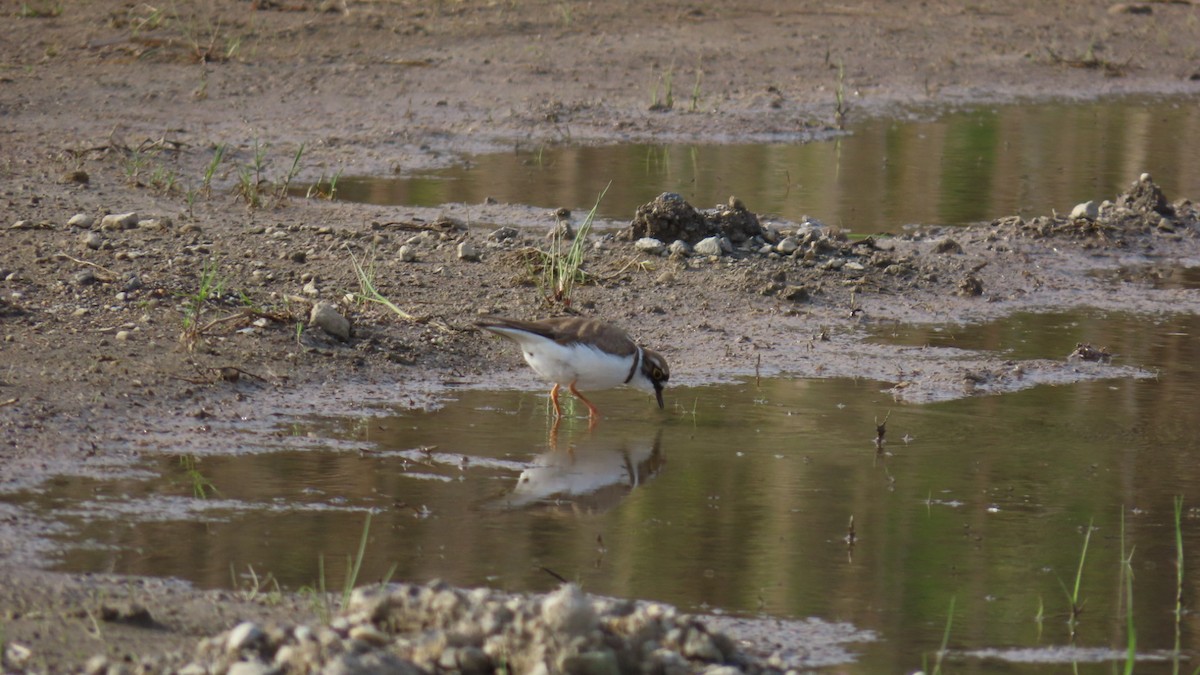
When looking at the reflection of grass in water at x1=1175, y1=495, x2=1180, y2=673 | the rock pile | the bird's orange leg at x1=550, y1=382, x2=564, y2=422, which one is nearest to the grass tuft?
the bird's orange leg at x1=550, y1=382, x2=564, y2=422

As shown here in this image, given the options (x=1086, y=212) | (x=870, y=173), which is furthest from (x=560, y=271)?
(x=870, y=173)

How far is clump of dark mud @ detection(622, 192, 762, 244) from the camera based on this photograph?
31.6 feet

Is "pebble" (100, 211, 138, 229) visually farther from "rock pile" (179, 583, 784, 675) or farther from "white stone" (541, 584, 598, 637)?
"white stone" (541, 584, 598, 637)

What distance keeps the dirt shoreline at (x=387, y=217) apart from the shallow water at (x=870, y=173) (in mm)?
496

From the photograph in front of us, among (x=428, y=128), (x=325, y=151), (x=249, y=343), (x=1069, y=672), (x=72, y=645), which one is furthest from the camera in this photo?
(x=428, y=128)

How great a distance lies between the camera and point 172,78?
14359 millimetres

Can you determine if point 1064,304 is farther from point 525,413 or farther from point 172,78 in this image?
point 172,78

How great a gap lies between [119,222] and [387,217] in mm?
1740

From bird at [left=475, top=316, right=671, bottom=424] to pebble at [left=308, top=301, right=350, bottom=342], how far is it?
3.38ft

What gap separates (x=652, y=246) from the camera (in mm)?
9578

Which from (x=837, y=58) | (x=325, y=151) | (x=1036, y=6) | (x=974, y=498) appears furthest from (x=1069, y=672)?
(x=1036, y=6)

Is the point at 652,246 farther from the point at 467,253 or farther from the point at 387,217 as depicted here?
the point at 387,217

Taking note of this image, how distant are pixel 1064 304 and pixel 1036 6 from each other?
10.9m

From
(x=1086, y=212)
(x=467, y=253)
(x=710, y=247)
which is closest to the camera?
(x=467, y=253)
